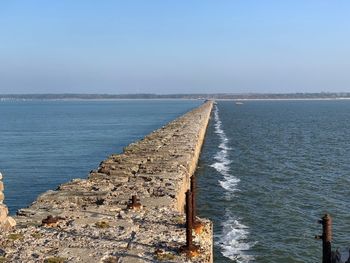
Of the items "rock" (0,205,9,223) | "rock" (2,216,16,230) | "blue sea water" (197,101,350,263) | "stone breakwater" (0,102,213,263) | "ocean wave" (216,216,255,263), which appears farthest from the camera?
"blue sea water" (197,101,350,263)

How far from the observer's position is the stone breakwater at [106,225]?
31.4 feet

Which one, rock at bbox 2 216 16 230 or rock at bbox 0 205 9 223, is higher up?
rock at bbox 0 205 9 223

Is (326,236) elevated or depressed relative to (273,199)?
elevated

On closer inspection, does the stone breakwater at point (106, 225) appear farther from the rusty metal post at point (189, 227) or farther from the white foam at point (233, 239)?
the white foam at point (233, 239)

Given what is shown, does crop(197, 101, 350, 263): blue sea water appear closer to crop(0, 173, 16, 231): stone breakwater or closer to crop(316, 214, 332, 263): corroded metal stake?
crop(316, 214, 332, 263): corroded metal stake

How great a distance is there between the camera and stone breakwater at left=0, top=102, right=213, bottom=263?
31.4 ft

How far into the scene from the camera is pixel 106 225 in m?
11.4

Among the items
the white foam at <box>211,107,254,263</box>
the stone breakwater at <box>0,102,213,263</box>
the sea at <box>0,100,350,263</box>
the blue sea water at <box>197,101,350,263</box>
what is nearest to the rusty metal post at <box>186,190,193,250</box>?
the stone breakwater at <box>0,102,213,263</box>

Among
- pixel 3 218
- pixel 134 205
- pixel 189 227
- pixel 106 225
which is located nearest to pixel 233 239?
pixel 134 205

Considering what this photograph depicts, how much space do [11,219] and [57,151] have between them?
30.8 m

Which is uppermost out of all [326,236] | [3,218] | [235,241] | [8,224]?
[326,236]

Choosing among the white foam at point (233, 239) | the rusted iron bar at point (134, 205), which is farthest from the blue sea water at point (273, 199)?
the rusted iron bar at point (134, 205)

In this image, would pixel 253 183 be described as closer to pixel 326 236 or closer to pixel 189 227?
pixel 189 227

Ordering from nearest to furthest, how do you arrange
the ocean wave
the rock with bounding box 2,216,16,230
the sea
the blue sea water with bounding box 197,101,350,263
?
the rock with bounding box 2,216,16,230 < the ocean wave < the blue sea water with bounding box 197,101,350,263 < the sea
